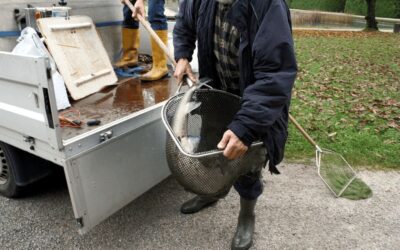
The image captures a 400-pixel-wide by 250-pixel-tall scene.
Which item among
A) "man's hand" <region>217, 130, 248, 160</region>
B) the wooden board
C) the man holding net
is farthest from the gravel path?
"man's hand" <region>217, 130, 248, 160</region>

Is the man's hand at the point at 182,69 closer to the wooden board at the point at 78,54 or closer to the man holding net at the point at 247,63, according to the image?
the man holding net at the point at 247,63

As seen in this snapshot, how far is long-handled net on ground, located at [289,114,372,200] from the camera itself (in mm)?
3637

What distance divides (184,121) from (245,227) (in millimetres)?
1035

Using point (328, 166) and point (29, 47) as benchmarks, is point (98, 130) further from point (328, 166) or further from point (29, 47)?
point (328, 166)

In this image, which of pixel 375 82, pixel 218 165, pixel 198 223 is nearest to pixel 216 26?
pixel 218 165

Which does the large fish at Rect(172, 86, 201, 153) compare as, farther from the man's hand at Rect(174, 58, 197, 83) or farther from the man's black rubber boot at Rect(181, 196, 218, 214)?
the man's black rubber boot at Rect(181, 196, 218, 214)

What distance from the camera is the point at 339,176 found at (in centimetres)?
387

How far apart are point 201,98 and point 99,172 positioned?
2.67ft

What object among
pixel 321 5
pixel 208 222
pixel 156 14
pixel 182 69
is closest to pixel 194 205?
pixel 208 222

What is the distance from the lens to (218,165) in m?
2.23

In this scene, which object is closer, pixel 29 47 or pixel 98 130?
pixel 98 130

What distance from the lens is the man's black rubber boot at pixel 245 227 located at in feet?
9.41

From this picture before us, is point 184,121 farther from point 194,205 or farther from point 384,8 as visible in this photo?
point 384,8

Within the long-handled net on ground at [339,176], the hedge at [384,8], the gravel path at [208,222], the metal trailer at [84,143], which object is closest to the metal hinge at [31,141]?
the metal trailer at [84,143]
